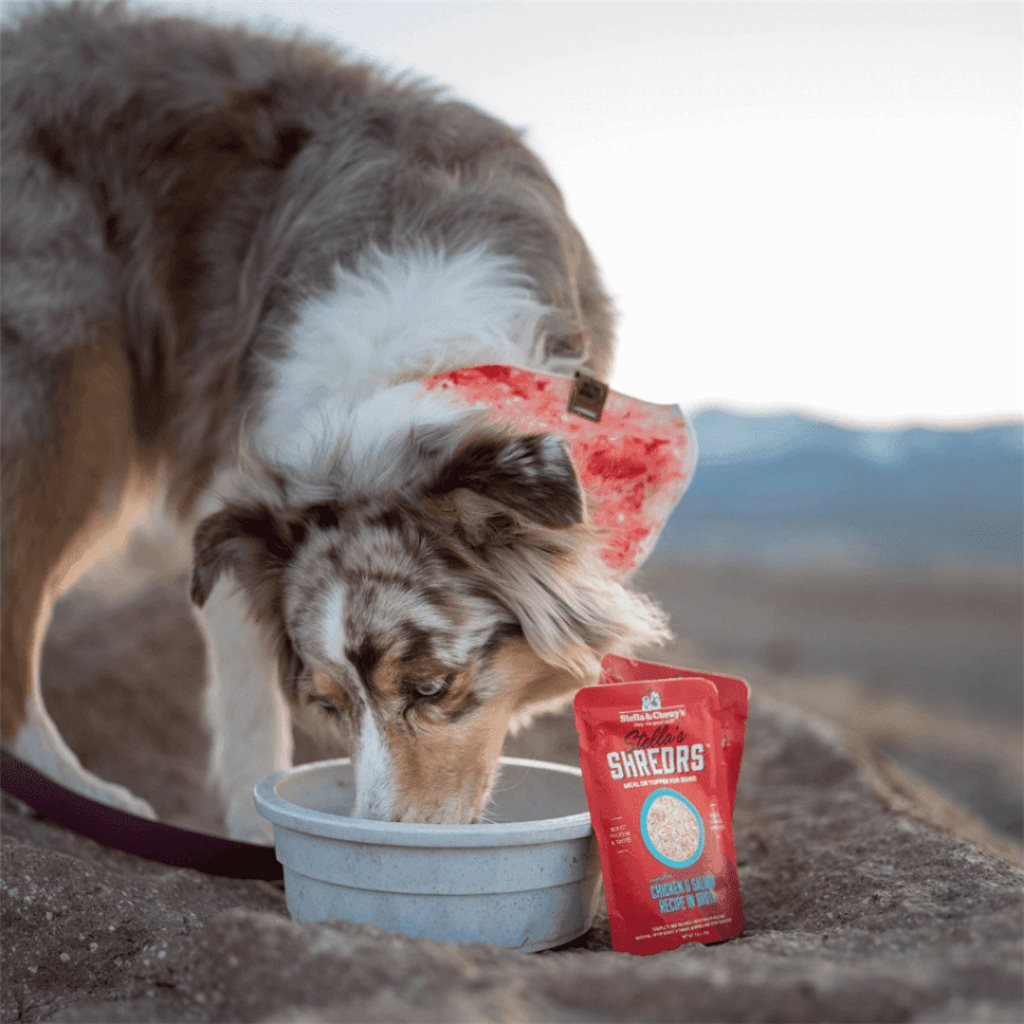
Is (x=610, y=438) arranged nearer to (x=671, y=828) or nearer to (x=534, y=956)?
(x=671, y=828)

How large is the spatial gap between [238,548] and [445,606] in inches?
24.9

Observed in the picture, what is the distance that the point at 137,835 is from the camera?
2.78 metres

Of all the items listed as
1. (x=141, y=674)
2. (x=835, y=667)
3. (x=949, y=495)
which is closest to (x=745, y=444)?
(x=949, y=495)

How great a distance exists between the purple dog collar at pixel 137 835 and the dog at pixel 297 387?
1.21 feet

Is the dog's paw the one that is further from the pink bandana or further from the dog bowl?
the pink bandana

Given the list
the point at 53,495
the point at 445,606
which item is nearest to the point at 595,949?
→ the point at 445,606

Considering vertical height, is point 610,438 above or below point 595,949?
above

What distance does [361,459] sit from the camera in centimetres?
260

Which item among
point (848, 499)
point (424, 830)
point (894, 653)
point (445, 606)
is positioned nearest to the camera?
point (424, 830)

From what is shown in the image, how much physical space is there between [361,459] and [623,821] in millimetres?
1005

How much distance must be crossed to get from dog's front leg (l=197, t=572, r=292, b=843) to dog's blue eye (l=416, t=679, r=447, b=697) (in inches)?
46.0

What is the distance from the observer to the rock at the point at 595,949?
4.63 feet

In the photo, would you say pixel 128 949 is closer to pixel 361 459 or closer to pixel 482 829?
pixel 482 829

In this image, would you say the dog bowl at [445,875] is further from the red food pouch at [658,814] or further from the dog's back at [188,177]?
the dog's back at [188,177]
